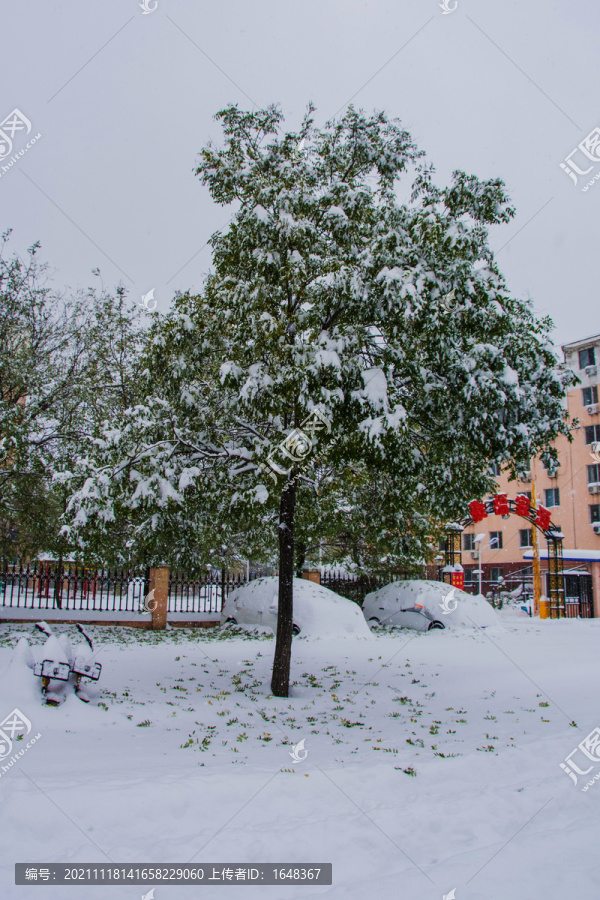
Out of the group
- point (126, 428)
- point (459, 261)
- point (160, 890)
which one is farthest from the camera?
point (126, 428)

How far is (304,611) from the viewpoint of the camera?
601 inches

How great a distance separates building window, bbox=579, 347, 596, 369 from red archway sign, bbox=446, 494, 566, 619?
18.0 m

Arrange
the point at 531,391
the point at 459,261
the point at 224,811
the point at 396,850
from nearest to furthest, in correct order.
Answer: the point at 396,850, the point at 224,811, the point at 459,261, the point at 531,391

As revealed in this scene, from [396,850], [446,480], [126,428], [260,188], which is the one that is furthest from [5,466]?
[396,850]

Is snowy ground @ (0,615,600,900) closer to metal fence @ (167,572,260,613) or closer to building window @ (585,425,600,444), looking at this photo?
metal fence @ (167,572,260,613)

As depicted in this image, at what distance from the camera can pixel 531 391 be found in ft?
25.5

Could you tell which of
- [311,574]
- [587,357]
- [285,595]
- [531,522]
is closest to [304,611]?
[311,574]

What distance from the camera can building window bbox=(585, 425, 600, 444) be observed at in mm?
36875

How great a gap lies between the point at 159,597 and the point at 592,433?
30.1 meters

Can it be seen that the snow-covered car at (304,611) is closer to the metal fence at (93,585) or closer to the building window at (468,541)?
the metal fence at (93,585)

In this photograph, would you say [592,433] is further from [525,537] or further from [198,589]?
[198,589]

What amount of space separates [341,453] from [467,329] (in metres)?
2.28

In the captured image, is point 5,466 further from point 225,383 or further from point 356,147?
point 356,147

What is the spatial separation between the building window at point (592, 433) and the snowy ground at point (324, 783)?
1179 inches
